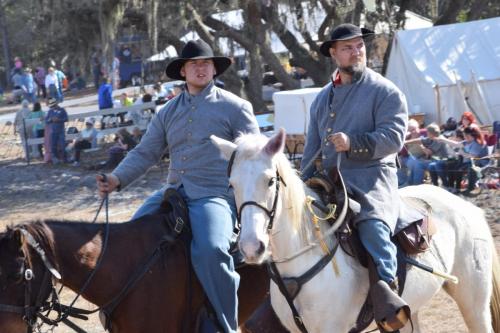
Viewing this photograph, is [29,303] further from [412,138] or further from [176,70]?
[412,138]

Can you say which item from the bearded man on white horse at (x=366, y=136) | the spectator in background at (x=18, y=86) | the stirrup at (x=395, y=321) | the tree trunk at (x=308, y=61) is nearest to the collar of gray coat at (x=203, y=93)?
the bearded man on white horse at (x=366, y=136)

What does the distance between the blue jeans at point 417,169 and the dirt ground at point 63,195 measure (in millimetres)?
940

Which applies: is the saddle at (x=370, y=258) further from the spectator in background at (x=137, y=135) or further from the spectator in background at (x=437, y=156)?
the spectator in background at (x=137, y=135)

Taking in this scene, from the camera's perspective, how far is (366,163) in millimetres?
5055

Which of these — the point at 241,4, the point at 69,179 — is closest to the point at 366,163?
the point at 69,179

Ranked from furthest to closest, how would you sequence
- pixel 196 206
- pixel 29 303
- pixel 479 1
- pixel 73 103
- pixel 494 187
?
pixel 73 103 → pixel 479 1 → pixel 494 187 → pixel 196 206 → pixel 29 303

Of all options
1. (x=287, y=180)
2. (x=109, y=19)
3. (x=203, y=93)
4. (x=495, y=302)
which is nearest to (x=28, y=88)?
(x=109, y=19)

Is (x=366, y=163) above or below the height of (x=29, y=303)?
above

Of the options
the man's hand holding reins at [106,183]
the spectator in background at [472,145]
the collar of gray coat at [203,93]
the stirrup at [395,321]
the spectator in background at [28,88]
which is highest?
the collar of gray coat at [203,93]

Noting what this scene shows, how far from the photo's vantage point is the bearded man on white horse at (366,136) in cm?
479

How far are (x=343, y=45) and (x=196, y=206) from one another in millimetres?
1390

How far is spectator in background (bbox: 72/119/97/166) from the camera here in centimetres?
1895

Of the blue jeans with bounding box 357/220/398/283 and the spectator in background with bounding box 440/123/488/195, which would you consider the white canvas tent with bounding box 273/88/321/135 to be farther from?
the blue jeans with bounding box 357/220/398/283

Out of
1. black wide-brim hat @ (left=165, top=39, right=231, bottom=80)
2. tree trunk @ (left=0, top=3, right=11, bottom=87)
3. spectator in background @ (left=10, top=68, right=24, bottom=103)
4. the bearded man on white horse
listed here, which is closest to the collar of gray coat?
black wide-brim hat @ (left=165, top=39, right=231, bottom=80)
